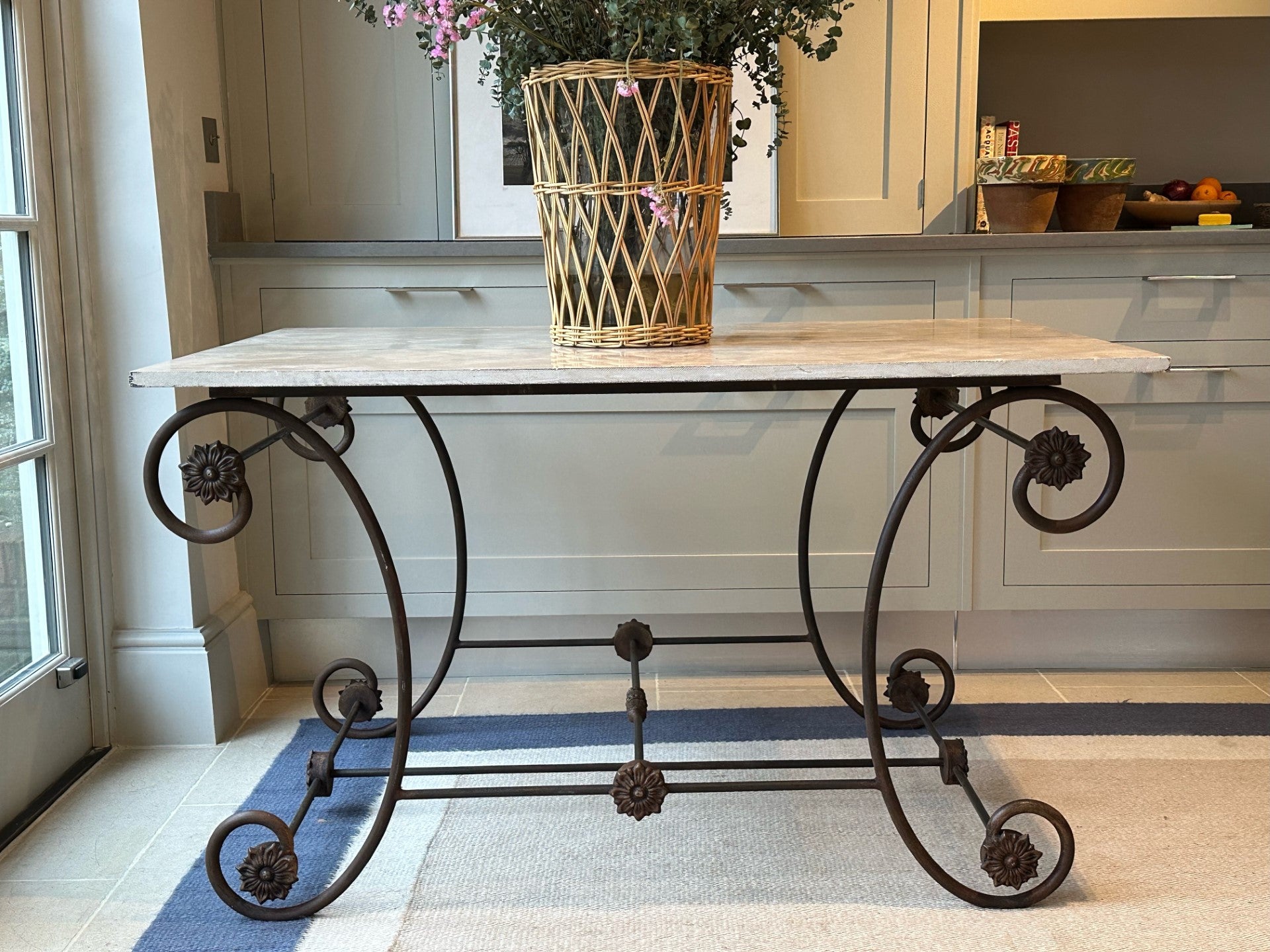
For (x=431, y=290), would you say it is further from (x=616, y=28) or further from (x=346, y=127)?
(x=616, y=28)

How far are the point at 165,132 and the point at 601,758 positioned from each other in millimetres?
1464

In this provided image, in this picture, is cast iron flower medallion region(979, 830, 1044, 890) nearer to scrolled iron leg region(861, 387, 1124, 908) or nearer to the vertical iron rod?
Result: scrolled iron leg region(861, 387, 1124, 908)

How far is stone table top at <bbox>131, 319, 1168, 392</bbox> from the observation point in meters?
1.44

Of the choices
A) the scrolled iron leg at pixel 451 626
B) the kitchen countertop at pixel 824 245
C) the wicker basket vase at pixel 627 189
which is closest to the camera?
the wicker basket vase at pixel 627 189

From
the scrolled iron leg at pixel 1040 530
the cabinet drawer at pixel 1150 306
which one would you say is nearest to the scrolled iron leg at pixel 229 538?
the scrolled iron leg at pixel 1040 530

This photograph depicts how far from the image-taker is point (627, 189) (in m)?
1.59

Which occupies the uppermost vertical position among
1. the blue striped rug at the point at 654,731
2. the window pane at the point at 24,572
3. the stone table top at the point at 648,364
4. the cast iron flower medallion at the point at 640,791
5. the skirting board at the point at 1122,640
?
the stone table top at the point at 648,364

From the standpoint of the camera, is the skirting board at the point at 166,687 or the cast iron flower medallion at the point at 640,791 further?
the skirting board at the point at 166,687

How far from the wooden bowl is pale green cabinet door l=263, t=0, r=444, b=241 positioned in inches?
64.6

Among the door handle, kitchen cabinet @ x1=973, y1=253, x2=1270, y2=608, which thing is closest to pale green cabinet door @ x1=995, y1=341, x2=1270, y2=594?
kitchen cabinet @ x1=973, y1=253, x2=1270, y2=608

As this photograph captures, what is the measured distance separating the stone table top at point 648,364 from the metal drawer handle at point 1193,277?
96 cm

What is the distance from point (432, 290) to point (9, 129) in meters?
0.83

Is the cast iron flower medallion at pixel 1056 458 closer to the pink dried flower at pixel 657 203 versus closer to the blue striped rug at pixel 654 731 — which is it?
the pink dried flower at pixel 657 203

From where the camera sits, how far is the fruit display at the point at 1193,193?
2.86 metres
